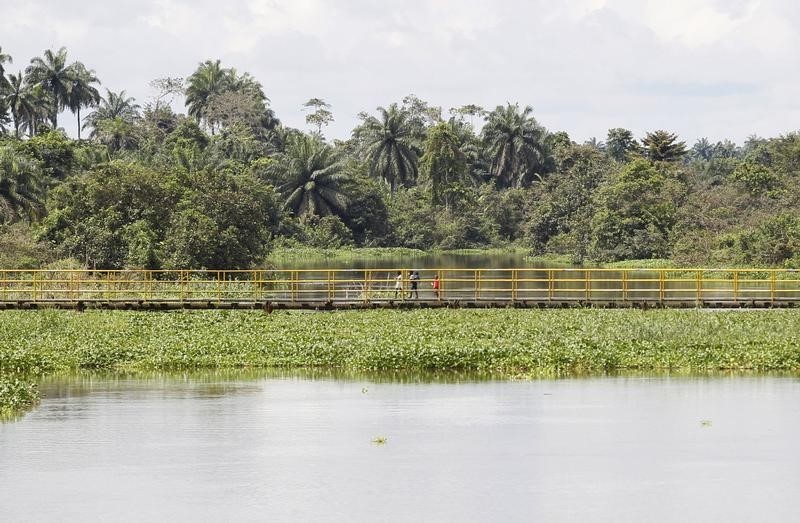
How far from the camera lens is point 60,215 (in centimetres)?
7612

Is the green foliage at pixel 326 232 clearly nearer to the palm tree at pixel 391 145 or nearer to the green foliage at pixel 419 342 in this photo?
the palm tree at pixel 391 145

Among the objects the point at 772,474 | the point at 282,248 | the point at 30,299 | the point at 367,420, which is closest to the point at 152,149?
the point at 282,248

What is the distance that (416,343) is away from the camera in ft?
128

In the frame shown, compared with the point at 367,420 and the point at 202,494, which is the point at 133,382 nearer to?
the point at 367,420

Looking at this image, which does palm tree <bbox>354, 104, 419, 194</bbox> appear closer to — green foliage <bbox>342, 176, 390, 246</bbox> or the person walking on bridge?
green foliage <bbox>342, 176, 390, 246</bbox>

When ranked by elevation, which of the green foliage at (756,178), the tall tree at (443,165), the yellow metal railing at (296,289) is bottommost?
the yellow metal railing at (296,289)

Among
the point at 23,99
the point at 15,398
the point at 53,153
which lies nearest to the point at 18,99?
the point at 23,99

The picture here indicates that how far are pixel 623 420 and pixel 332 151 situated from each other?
9892 centimetres

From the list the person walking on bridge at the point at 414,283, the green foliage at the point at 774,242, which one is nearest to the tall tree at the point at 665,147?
the green foliage at the point at 774,242

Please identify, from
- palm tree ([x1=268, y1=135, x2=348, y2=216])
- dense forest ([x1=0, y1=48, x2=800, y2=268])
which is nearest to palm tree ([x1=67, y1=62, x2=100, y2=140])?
dense forest ([x1=0, y1=48, x2=800, y2=268])

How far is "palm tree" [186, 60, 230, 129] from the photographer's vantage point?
146875 millimetres

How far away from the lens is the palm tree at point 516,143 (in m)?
143

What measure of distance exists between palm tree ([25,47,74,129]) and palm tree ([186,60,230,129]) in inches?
652

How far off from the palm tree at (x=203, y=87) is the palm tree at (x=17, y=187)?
2685 inches
